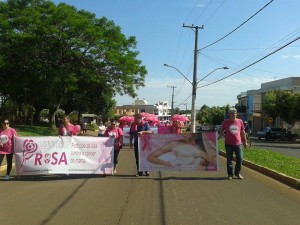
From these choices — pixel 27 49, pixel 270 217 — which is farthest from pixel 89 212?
pixel 27 49

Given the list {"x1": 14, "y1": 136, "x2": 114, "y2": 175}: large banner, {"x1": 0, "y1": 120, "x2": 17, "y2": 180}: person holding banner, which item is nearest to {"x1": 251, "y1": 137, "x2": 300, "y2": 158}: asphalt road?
{"x1": 14, "y1": 136, "x2": 114, "y2": 175}: large banner

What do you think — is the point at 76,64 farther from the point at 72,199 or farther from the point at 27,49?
the point at 72,199

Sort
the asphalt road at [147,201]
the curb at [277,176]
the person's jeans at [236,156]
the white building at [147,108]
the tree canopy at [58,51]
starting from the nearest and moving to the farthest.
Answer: the asphalt road at [147,201] < the curb at [277,176] < the person's jeans at [236,156] < the tree canopy at [58,51] < the white building at [147,108]

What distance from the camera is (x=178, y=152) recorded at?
12633 mm

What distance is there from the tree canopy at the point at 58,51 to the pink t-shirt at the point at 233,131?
2928 cm

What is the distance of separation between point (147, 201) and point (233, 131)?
4.05m

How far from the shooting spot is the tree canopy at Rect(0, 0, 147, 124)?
39500 mm

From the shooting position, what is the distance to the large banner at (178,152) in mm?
12492

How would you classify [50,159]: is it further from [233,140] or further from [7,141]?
[233,140]

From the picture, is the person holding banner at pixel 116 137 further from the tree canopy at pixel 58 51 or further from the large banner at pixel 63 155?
the tree canopy at pixel 58 51

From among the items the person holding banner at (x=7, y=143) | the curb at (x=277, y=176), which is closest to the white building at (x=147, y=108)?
the curb at (x=277, y=176)

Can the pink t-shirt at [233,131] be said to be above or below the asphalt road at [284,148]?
above

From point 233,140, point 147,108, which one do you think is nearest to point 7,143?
point 233,140

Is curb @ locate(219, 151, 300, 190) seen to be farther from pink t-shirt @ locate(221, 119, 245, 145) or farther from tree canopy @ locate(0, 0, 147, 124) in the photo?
tree canopy @ locate(0, 0, 147, 124)
